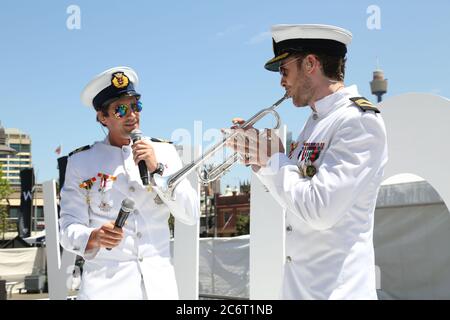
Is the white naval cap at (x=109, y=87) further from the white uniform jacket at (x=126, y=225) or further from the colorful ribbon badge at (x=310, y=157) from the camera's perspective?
the colorful ribbon badge at (x=310, y=157)

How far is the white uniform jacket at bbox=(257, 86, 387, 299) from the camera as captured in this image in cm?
233

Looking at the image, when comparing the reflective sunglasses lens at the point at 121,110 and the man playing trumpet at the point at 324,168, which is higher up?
the reflective sunglasses lens at the point at 121,110

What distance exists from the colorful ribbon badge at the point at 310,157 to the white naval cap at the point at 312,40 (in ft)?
1.48

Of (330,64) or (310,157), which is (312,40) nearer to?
(330,64)

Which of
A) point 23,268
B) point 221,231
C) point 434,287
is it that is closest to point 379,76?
point 221,231

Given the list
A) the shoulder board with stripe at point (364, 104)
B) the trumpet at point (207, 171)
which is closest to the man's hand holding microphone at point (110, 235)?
the trumpet at point (207, 171)

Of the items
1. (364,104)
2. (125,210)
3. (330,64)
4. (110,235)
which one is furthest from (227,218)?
(364,104)

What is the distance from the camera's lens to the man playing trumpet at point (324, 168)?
2.35 m

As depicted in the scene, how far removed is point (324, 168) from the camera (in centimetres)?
239

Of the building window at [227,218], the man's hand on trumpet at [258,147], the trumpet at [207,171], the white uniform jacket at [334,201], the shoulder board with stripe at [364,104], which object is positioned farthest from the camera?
the building window at [227,218]

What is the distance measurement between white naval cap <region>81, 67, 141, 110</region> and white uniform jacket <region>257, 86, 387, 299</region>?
5.04 feet

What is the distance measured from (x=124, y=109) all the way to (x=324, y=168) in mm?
1742

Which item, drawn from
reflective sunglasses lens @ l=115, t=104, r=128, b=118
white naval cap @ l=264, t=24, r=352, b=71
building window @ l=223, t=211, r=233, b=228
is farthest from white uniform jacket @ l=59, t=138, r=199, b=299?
building window @ l=223, t=211, r=233, b=228
